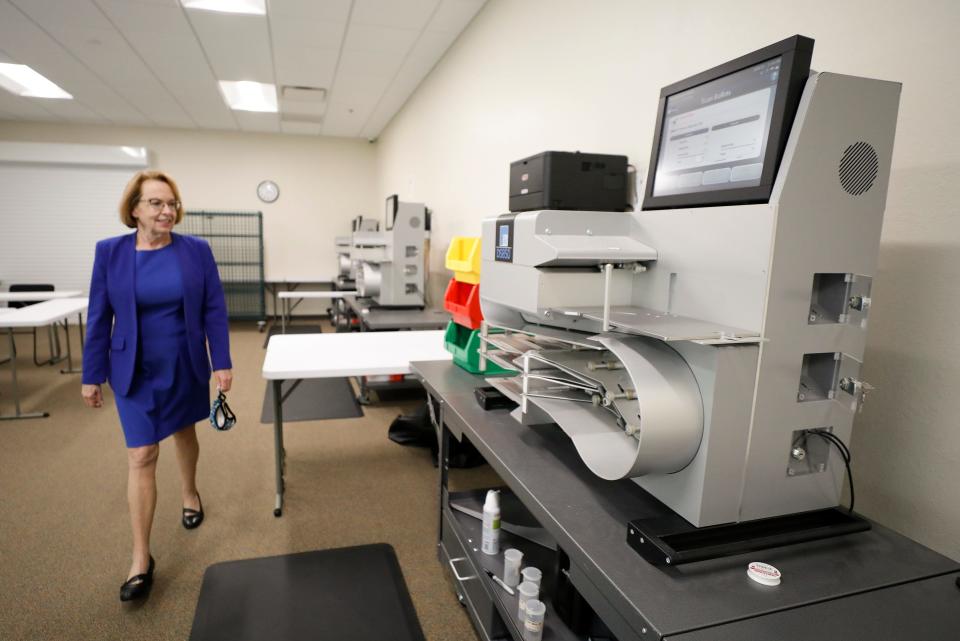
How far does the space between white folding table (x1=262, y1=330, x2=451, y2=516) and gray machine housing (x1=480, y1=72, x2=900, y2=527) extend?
57.8 inches

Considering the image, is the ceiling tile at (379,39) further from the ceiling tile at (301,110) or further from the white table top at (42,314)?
the white table top at (42,314)

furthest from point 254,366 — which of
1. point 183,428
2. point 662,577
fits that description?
point 662,577

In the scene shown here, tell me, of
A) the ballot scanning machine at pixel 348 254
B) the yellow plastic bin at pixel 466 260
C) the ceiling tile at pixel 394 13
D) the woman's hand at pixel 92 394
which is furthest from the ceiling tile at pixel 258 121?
the woman's hand at pixel 92 394

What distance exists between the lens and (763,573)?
956mm

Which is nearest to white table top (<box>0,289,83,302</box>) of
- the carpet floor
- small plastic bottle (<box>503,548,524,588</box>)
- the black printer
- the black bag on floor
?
the carpet floor

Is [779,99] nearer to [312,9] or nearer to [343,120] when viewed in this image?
[312,9]

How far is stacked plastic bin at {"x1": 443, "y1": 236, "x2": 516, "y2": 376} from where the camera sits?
2.28 meters

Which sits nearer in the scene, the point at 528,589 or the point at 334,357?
the point at 528,589

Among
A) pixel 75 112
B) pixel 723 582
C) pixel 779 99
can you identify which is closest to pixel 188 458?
pixel 723 582

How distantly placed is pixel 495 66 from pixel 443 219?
1.48 metres

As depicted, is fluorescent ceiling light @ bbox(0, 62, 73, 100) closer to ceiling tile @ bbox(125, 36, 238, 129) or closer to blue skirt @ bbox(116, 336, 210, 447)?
ceiling tile @ bbox(125, 36, 238, 129)

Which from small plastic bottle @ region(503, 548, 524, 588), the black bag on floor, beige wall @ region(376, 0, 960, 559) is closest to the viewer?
beige wall @ region(376, 0, 960, 559)

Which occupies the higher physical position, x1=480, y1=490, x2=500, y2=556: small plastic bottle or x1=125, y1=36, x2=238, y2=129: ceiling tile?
x1=125, y1=36, x2=238, y2=129: ceiling tile

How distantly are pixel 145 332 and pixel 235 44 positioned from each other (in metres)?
3.30
